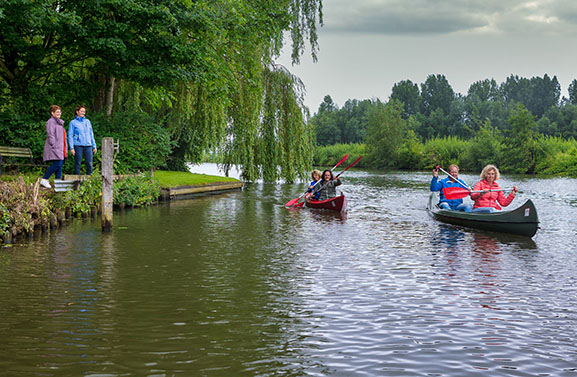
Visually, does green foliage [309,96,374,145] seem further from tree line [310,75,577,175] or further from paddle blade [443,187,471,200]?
paddle blade [443,187,471,200]

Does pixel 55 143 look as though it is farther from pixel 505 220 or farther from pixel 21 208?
pixel 505 220

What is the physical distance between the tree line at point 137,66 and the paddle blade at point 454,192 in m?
8.11

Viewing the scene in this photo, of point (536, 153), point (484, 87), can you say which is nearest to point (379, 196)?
point (536, 153)

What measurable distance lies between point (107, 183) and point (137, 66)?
19.8 feet

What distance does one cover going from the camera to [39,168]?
17.5m

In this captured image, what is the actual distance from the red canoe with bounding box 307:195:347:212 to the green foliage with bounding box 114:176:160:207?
525 cm

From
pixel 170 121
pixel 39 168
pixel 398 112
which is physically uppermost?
pixel 398 112

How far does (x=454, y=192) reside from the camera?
1568 cm

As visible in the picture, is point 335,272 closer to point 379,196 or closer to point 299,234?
point 299,234

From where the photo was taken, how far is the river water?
4.99 meters

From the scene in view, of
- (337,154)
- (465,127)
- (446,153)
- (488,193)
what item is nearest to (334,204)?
(488,193)

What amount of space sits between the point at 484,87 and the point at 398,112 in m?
71.6

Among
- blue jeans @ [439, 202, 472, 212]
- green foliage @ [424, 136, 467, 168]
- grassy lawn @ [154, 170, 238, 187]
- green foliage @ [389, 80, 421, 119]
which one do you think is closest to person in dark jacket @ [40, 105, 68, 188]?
grassy lawn @ [154, 170, 238, 187]

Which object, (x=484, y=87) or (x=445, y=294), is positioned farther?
(x=484, y=87)
